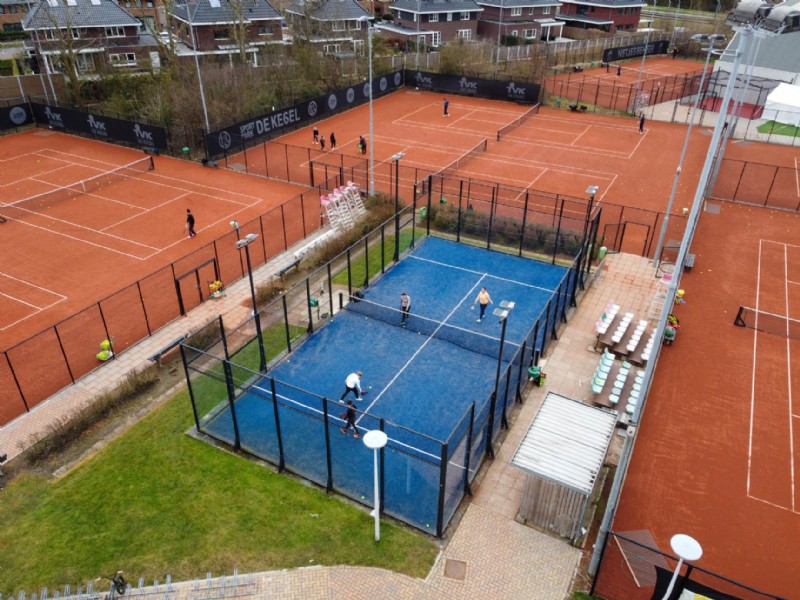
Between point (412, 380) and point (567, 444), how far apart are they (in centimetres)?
565

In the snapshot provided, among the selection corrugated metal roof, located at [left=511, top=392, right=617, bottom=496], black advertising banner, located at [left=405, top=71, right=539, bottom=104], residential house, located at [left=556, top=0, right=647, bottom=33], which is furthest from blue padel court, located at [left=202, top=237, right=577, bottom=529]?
residential house, located at [left=556, top=0, right=647, bottom=33]

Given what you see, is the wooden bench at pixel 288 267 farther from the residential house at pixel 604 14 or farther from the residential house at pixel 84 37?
the residential house at pixel 604 14

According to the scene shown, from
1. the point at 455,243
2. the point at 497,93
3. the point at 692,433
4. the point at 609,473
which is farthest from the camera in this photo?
the point at 497,93

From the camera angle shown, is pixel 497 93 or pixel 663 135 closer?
pixel 663 135

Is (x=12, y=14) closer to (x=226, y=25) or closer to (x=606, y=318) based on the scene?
(x=226, y=25)

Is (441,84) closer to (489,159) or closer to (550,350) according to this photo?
(489,159)

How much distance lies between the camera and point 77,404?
1647 cm

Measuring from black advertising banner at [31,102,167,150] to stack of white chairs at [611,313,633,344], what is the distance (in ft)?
102

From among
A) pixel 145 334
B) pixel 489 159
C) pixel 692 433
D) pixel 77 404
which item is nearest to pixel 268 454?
pixel 77 404

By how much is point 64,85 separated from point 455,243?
1556 inches

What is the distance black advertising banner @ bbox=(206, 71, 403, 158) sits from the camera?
35.9 meters

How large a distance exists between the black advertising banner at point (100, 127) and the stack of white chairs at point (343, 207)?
16.6 metres

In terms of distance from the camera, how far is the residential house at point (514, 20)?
7288cm

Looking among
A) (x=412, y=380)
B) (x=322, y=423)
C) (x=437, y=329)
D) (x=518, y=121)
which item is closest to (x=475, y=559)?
(x=322, y=423)
